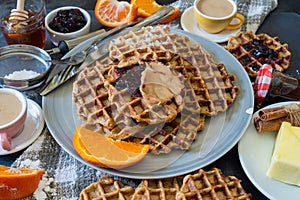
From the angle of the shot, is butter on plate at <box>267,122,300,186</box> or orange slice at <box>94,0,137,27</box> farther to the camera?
orange slice at <box>94,0,137,27</box>

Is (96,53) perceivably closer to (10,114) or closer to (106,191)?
(10,114)

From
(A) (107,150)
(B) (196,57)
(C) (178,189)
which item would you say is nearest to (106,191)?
(A) (107,150)

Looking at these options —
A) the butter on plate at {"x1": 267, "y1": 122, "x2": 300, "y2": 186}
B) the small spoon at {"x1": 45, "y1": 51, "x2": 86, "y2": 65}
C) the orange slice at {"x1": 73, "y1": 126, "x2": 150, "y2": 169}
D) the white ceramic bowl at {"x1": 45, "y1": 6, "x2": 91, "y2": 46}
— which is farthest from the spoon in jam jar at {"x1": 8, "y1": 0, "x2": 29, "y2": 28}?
the butter on plate at {"x1": 267, "y1": 122, "x2": 300, "y2": 186}

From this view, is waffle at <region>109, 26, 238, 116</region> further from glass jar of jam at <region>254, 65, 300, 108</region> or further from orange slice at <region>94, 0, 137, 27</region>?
orange slice at <region>94, 0, 137, 27</region>

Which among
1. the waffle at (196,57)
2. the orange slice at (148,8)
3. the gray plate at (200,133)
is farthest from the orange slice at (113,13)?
the gray plate at (200,133)

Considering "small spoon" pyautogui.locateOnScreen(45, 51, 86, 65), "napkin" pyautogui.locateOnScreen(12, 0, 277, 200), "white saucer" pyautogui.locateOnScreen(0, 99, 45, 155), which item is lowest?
"napkin" pyautogui.locateOnScreen(12, 0, 277, 200)
